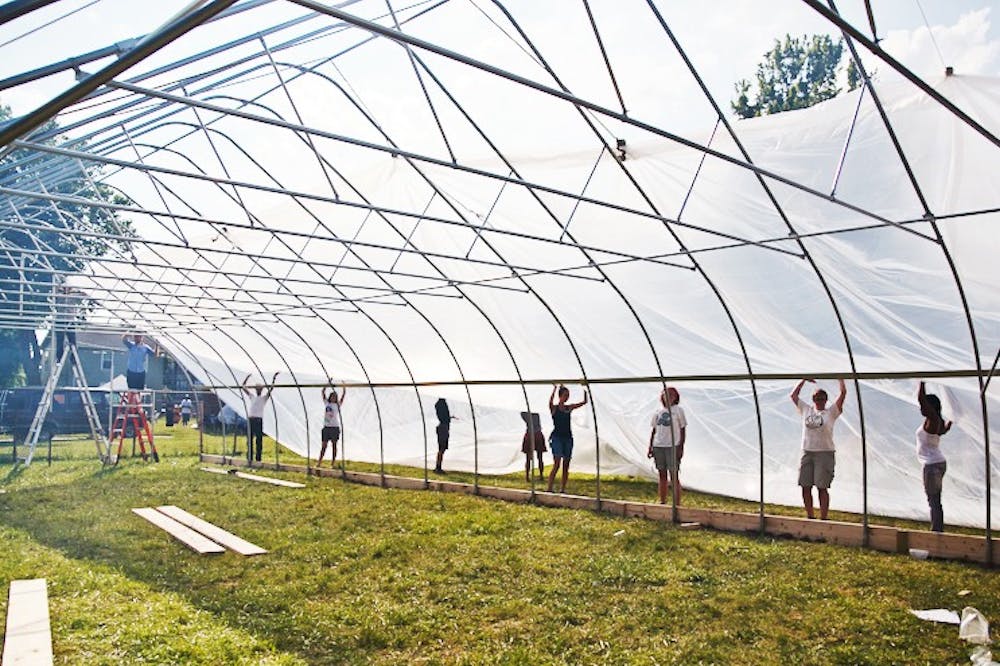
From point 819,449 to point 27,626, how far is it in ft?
28.4

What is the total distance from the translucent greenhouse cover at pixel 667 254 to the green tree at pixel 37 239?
994mm

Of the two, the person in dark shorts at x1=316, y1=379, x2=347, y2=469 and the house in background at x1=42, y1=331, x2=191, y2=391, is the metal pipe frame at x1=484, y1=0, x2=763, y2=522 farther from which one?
the house in background at x1=42, y1=331, x2=191, y2=391

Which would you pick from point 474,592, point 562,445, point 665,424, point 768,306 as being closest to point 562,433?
point 562,445

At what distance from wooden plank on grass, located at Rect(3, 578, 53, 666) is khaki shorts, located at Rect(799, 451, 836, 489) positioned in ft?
27.8

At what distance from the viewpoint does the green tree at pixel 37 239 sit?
35.8ft

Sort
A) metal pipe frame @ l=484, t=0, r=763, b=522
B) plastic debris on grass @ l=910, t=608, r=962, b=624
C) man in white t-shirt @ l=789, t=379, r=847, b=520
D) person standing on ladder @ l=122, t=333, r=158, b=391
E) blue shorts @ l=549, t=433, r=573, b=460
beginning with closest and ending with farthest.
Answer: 1. plastic debris on grass @ l=910, t=608, r=962, b=624
2. metal pipe frame @ l=484, t=0, r=763, b=522
3. man in white t-shirt @ l=789, t=379, r=847, b=520
4. blue shorts @ l=549, t=433, r=573, b=460
5. person standing on ladder @ l=122, t=333, r=158, b=391

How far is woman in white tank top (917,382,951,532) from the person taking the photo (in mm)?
9500

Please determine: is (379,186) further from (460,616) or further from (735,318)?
(460,616)

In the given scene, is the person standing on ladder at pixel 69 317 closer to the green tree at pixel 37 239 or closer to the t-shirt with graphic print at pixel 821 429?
the green tree at pixel 37 239

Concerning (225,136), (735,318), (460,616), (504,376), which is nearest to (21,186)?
(225,136)

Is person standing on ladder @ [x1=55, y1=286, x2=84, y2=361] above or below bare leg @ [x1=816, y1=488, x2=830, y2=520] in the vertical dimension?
above

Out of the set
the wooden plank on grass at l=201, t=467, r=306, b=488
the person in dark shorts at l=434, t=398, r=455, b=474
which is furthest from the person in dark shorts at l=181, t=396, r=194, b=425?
the person in dark shorts at l=434, t=398, r=455, b=474

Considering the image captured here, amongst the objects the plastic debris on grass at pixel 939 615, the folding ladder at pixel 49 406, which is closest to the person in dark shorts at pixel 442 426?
the folding ladder at pixel 49 406

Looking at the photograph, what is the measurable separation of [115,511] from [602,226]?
27.3ft
